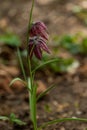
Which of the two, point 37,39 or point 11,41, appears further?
point 11,41

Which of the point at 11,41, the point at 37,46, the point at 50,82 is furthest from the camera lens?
the point at 11,41

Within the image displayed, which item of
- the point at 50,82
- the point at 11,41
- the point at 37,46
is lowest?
the point at 37,46

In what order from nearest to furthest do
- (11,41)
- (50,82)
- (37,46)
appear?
(37,46)
(50,82)
(11,41)

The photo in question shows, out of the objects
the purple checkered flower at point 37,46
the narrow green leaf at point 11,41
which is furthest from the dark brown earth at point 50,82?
the purple checkered flower at point 37,46

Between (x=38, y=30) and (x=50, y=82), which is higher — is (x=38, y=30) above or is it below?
below

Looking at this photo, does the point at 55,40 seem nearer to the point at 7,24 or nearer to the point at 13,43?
the point at 13,43

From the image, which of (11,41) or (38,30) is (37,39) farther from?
(11,41)

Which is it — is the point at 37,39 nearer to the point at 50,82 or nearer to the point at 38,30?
the point at 38,30

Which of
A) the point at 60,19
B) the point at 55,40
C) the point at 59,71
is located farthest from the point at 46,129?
the point at 60,19

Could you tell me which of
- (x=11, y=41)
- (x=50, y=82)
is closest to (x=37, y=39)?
(x=50, y=82)
